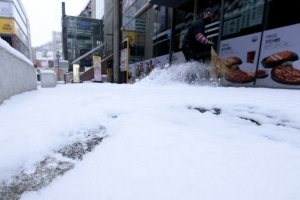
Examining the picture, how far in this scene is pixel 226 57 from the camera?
497 centimetres

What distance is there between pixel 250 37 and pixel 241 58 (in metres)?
0.56

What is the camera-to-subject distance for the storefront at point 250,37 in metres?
3.61

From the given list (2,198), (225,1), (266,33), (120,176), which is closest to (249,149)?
(120,176)

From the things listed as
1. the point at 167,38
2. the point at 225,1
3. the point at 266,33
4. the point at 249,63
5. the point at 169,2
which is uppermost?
the point at 169,2

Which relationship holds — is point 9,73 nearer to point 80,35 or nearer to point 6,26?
point 6,26

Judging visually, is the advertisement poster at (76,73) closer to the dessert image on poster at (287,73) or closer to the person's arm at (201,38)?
the person's arm at (201,38)

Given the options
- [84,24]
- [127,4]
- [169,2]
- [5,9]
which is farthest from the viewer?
[84,24]

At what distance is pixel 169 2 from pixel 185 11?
0.92 metres

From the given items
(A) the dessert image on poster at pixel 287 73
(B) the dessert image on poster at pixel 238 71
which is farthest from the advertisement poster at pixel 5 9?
(A) the dessert image on poster at pixel 287 73

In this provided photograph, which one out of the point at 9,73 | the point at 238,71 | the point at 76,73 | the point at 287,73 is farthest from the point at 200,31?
the point at 76,73

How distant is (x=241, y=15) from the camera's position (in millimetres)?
4660

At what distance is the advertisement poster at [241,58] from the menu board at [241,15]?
35 cm

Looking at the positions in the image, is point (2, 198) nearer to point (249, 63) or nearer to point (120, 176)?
point (120, 176)

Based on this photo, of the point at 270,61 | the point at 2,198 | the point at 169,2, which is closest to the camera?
the point at 2,198
